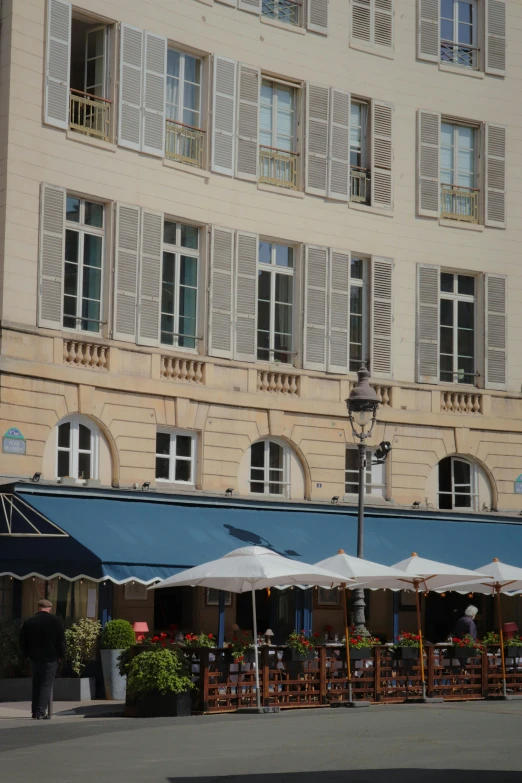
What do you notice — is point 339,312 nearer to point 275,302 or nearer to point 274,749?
point 275,302

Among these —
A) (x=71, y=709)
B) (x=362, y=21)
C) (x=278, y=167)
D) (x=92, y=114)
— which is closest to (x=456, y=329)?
(x=278, y=167)

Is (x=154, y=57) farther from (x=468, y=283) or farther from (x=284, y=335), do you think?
(x=468, y=283)

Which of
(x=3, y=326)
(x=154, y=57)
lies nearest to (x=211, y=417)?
(x=3, y=326)

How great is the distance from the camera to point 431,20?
27.6m

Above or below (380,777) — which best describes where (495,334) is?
above

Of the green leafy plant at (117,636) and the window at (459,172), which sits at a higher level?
the window at (459,172)

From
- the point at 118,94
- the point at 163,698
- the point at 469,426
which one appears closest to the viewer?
the point at 163,698

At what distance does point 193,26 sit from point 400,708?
11969 millimetres

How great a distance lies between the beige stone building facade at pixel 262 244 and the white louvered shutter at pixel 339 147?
45mm

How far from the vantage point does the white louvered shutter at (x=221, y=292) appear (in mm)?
24375

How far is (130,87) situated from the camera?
77.3ft

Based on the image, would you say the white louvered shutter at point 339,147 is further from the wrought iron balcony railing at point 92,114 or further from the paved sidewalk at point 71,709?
the paved sidewalk at point 71,709

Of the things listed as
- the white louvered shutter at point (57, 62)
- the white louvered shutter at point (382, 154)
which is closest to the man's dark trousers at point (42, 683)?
the white louvered shutter at point (57, 62)

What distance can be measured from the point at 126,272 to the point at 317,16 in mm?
6293
